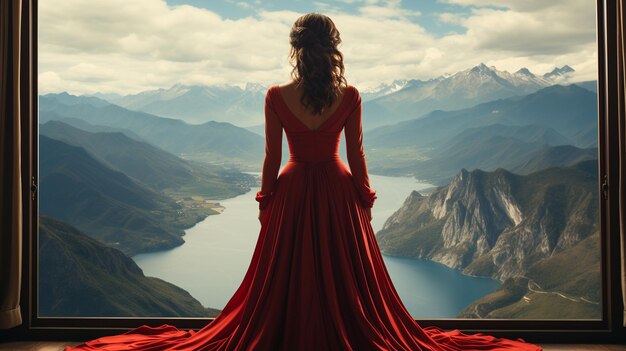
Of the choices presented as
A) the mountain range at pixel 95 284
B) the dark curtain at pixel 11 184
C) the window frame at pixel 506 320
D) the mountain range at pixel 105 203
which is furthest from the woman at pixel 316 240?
the mountain range at pixel 105 203

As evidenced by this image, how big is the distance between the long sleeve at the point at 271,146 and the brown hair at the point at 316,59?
0.52 ft

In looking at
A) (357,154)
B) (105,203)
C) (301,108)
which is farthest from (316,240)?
(105,203)

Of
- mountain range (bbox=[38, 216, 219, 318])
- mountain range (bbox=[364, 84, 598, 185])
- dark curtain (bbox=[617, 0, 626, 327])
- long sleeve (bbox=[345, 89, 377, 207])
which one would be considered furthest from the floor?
long sleeve (bbox=[345, 89, 377, 207])

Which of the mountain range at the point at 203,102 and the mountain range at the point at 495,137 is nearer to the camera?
the mountain range at the point at 495,137

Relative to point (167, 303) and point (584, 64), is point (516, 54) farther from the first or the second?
point (167, 303)

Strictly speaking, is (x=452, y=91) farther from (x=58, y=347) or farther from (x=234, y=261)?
(x=58, y=347)

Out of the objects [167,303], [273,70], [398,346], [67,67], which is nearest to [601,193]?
[398,346]

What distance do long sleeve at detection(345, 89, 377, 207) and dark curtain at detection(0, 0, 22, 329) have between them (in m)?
1.69

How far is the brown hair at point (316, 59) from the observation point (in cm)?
286

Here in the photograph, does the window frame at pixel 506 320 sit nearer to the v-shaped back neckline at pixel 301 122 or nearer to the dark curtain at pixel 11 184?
the dark curtain at pixel 11 184

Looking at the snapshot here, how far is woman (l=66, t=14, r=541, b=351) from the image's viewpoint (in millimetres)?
2844

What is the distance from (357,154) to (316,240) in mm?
431

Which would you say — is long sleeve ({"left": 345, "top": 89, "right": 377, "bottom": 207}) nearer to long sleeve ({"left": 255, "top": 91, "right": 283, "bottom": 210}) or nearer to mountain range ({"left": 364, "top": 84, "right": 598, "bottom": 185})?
long sleeve ({"left": 255, "top": 91, "right": 283, "bottom": 210})

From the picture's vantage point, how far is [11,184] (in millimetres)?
3342
